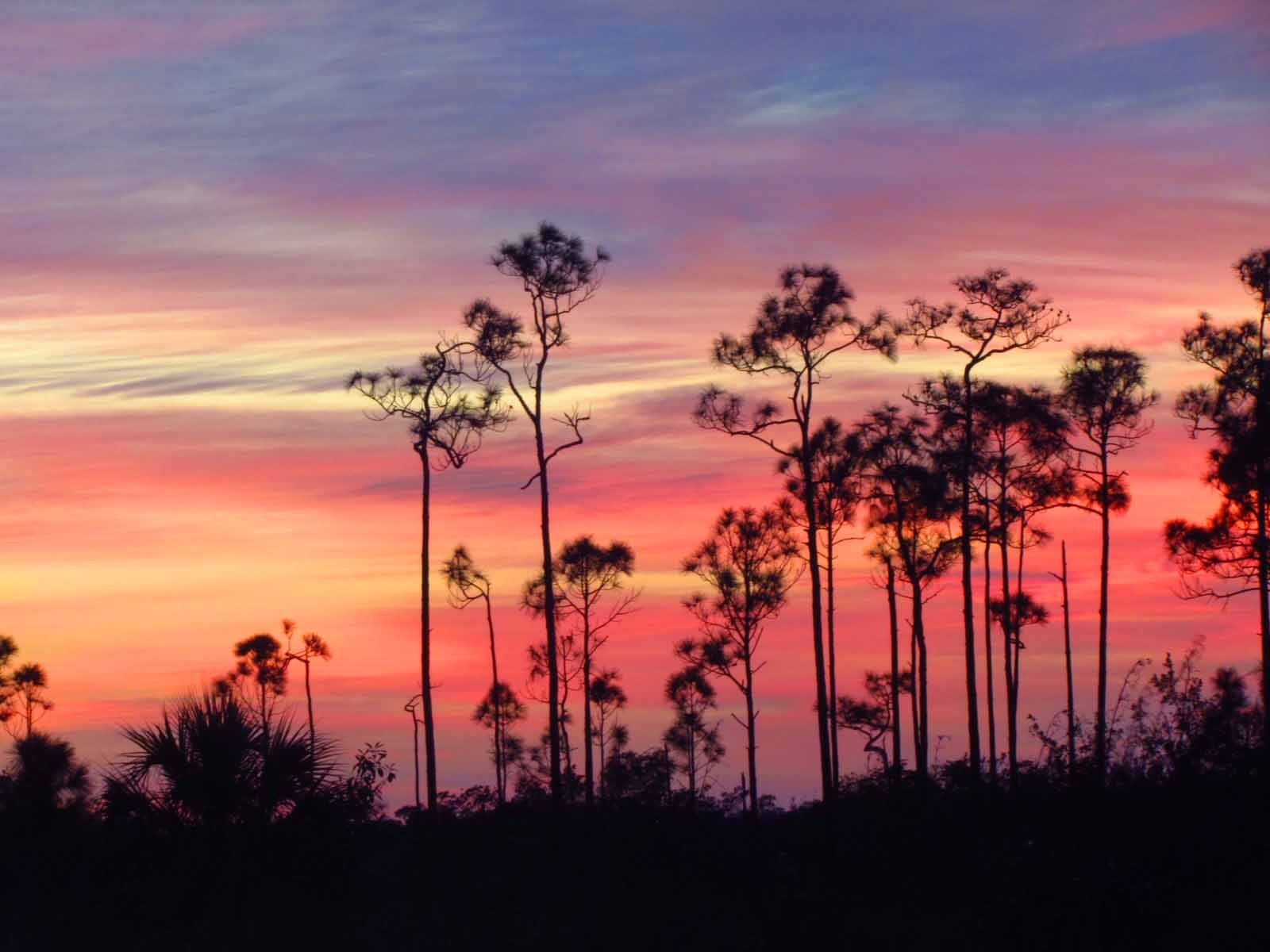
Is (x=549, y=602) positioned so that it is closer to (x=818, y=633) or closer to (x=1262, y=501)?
(x=818, y=633)

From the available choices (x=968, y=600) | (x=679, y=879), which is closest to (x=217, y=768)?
(x=679, y=879)

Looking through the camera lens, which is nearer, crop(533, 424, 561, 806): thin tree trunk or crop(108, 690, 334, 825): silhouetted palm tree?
crop(108, 690, 334, 825): silhouetted palm tree

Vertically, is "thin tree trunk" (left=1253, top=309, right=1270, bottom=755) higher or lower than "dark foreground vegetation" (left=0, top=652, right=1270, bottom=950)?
higher

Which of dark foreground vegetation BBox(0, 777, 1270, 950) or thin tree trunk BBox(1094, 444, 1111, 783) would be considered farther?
thin tree trunk BBox(1094, 444, 1111, 783)

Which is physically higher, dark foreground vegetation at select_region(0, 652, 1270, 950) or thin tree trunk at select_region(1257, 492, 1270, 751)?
thin tree trunk at select_region(1257, 492, 1270, 751)

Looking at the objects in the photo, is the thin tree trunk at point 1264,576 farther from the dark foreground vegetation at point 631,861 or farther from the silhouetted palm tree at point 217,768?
the silhouetted palm tree at point 217,768

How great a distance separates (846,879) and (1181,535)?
843 inches

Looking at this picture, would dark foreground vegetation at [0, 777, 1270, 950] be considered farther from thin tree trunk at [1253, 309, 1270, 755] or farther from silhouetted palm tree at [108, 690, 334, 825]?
thin tree trunk at [1253, 309, 1270, 755]

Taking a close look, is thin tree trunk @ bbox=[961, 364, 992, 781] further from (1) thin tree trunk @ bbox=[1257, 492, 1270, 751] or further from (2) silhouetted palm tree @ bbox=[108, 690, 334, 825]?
(2) silhouetted palm tree @ bbox=[108, 690, 334, 825]

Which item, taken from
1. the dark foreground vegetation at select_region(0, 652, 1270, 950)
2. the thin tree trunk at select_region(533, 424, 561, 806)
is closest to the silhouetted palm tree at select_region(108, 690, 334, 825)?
the dark foreground vegetation at select_region(0, 652, 1270, 950)

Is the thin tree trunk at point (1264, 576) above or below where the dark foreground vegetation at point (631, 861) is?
above

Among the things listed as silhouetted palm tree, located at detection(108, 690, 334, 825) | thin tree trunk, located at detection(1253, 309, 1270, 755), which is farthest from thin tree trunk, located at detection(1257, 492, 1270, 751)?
silhouetted palm tree, located at detection(108, 690, 334, 825)

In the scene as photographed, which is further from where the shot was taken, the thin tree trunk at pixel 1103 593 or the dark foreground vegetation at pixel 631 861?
the thin tree trunk at pixel 1103 593

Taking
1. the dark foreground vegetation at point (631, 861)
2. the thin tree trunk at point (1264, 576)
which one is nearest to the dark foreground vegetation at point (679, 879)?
the dark foreground vegetation at point (631, 861)
